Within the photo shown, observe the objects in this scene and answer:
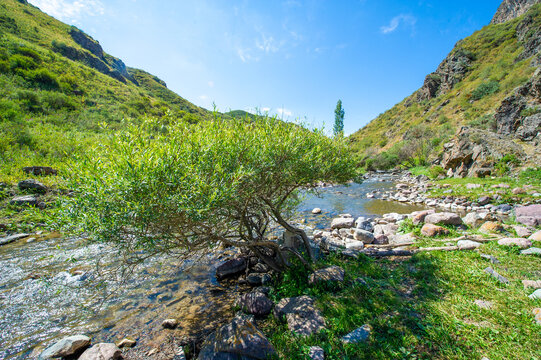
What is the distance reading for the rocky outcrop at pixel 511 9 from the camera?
223ft

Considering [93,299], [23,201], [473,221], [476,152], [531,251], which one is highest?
[476,152]

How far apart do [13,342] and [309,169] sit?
346 inches

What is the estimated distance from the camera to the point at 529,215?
9.27 metres

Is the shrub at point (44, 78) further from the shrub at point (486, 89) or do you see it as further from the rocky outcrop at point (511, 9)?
the rocky outcrop at point (511, 9)

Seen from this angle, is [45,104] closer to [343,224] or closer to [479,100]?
[343,224]

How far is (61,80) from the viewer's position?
39.1 m

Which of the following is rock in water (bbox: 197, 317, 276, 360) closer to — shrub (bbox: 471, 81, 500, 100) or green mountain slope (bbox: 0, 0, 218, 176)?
green mountain slope (bbox: 0, 0, 218, 176)

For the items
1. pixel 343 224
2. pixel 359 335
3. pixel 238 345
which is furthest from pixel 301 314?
pixel 343 224

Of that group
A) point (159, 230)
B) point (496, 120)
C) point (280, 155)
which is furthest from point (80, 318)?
point (496, 120)

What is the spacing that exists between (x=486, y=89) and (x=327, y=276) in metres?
60.5

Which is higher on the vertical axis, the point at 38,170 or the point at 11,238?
the point at 38,170

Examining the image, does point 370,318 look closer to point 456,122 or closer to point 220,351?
point 220,351

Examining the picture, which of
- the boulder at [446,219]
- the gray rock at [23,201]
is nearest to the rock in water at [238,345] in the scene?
the boulder at [446,219]

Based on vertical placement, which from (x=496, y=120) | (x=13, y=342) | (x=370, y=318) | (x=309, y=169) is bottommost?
(x=13, y=342)
